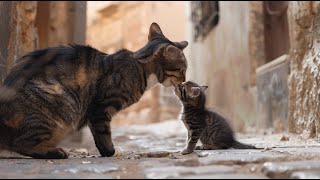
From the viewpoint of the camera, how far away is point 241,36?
9141 millimetres

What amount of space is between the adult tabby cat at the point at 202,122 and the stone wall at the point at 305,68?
46.9 inches

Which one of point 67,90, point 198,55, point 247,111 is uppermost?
point 198,55

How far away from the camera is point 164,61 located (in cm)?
373

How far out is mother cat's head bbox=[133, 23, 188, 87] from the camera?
371 cm

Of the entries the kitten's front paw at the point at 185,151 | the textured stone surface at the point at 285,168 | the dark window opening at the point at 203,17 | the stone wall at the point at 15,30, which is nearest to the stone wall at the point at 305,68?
the kitten's front paw at the point at 185,151

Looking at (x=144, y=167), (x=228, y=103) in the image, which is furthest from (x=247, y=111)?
(x=144, y=167)

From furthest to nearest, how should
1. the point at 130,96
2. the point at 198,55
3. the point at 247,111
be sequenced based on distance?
the point at 198,55, the point at 247,111, the point at 130,96

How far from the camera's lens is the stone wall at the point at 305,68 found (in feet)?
15.5

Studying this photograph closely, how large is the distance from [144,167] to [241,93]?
7015mm

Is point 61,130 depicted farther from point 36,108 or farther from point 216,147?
point 216,147

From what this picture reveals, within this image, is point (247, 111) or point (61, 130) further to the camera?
point (247, 111)

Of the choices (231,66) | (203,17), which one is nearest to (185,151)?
(231,66)

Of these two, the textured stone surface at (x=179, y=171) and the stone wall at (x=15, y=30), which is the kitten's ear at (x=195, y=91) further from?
the stone wall at (x=15, y=30)

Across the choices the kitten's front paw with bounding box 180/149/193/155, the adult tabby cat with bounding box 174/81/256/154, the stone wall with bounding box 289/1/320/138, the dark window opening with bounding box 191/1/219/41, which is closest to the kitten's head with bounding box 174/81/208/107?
the adult tabby cat with bounding box 174/81/256/154
